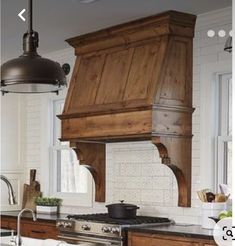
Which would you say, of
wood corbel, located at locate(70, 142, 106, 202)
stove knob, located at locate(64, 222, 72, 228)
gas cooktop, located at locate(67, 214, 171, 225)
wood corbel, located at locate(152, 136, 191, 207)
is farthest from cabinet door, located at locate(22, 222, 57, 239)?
wood corbel, located at locate(152, 136, 191, 207)

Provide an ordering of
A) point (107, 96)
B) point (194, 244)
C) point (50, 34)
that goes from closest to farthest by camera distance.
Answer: point (194, 244)
point (107, 96)
point (50, 34)

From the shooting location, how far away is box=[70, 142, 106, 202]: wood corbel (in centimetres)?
633

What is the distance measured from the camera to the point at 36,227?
659 centimetres

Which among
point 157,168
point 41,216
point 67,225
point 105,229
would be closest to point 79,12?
point 157,168

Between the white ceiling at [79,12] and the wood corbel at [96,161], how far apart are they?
1.25 meters

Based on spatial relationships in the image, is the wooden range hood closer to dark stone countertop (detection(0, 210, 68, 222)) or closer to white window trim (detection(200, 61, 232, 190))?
white window trim (detection(200, 61, 232, 190))

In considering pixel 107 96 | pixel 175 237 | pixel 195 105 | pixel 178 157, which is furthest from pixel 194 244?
pixel 107 96

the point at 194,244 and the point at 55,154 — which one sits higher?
the point at 55,154

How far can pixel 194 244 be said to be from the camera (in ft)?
15.2

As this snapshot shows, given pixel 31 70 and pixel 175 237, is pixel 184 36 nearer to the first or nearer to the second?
pixel 175 237

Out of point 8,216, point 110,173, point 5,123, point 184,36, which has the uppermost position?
Result: point 184,36

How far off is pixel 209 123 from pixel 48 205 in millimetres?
2598

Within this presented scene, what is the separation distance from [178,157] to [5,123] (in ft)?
10.9

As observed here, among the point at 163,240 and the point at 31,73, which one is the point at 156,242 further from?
the point at 31,73
